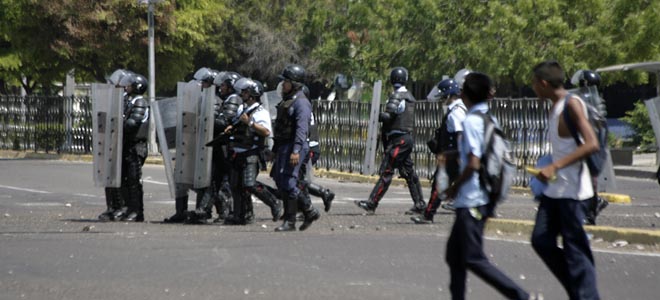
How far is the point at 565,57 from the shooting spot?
35.6 m

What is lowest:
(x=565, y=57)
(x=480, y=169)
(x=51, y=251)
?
(x=51, y=251)

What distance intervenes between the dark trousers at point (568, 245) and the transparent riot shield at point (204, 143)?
7.37 meters

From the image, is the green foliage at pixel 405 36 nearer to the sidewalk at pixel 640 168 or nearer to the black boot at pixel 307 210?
the sidewalk at pixel 640 168

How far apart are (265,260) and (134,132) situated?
167 inches

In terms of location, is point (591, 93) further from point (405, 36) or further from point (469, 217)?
point (405, 36)

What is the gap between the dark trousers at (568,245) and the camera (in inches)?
308

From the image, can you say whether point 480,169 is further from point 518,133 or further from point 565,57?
point 565,57

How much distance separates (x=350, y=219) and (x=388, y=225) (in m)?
1.05

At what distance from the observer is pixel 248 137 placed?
47.2 ft

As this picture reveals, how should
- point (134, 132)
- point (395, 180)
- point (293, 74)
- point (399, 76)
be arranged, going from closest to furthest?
point (293, 74) → point (134, 132) → point (399, 76) → point (395, 180)

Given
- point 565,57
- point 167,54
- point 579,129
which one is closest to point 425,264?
point 579,129

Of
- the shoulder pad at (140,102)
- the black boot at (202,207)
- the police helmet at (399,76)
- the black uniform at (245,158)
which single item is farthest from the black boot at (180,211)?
the police helmet at (399,76)

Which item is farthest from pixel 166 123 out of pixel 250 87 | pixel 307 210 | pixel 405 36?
pixel 405 36

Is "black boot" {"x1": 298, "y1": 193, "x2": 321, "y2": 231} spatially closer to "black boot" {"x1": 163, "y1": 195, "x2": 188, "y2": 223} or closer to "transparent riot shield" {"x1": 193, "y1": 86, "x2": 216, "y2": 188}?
"transparent riot shield" {"x1": 193, "y1": 86, "x2": 216, "y2": 188}
